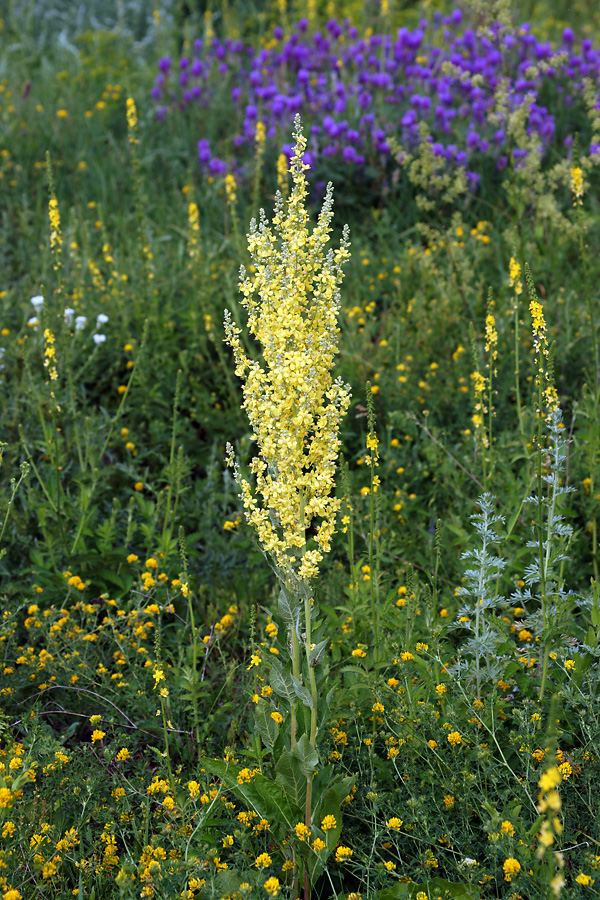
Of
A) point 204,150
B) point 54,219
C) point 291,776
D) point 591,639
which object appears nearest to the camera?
point 291,776

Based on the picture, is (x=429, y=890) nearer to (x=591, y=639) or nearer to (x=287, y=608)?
(x=287, y=608)

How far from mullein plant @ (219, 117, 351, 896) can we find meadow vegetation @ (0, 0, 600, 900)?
0.01 m

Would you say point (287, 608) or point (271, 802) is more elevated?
point (287, 608)

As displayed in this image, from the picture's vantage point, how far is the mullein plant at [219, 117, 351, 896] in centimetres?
200

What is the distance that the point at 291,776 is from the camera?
2.06m

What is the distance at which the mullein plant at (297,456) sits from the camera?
200 centimetres

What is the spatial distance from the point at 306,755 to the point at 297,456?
757 mm

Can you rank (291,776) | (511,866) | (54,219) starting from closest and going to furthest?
(511,866)
(291,776)
(54,219)

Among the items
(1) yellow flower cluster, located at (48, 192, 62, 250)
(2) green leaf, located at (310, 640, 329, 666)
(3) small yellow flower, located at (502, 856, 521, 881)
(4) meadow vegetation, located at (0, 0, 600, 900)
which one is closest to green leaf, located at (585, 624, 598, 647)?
(4) meadow vegetation, located at (0, 0, 600, 900)

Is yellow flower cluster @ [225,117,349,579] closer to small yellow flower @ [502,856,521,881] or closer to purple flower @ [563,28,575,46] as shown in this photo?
small yellow flower @ [502,856,521,881]

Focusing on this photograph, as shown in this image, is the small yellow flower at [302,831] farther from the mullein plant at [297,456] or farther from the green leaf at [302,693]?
the green leaf at [302,693]

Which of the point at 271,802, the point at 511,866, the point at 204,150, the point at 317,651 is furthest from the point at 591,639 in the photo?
the point at 204,150

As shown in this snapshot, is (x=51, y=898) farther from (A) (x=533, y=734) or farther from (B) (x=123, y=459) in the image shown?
(B) (x=123, y=459)

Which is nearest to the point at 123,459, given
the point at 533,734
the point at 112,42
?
the point at 533,734
